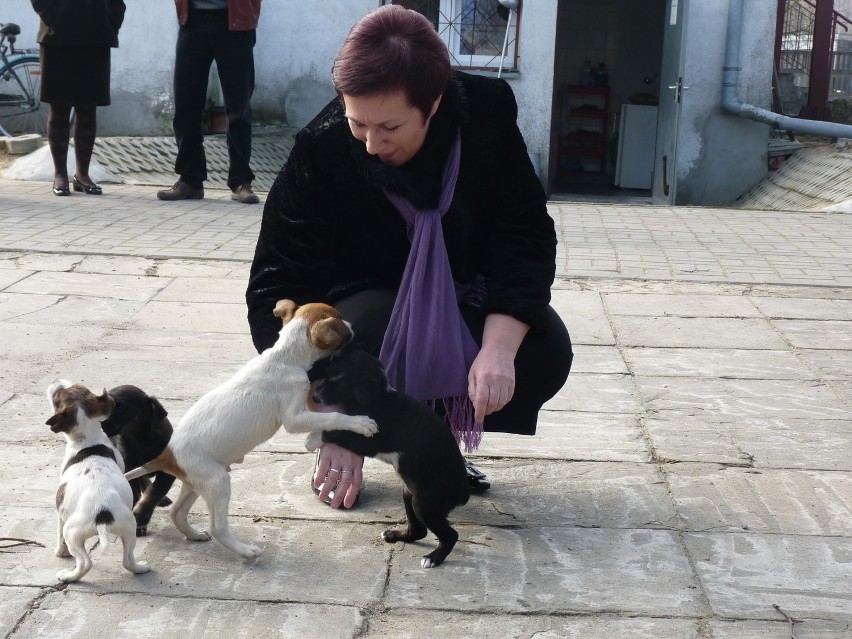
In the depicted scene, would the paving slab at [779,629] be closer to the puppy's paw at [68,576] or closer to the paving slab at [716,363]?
the puppy's paw at [68,576]

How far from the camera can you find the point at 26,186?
8766 millimetres

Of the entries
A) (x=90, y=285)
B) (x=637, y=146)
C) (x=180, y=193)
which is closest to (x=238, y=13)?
(x=180, y=193)

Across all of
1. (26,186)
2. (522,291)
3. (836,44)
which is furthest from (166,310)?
(836,44)

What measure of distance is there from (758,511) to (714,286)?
314cm

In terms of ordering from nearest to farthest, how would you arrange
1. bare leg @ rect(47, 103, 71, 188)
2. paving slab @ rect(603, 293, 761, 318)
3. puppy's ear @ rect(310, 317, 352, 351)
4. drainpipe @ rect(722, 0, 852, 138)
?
puppy's ear @ rect(310, 317, 352, 351), paving slab @ rect(603, 293, 761, 318), bare leg @ rect(47, 103, 71, 188), drainpipe @ rect(722, 0, 852, 138)

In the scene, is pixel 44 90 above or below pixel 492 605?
above

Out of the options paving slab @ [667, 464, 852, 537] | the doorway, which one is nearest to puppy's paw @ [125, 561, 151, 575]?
paving slab @ [667, 464, 852, 537]

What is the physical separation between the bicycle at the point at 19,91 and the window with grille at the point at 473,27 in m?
3.83

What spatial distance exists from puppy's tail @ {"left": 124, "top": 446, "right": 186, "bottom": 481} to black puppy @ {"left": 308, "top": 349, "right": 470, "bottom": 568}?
0.36 meters

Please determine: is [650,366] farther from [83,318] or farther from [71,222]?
[71,222]

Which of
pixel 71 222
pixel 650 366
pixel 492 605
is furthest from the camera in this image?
pixel 71 222

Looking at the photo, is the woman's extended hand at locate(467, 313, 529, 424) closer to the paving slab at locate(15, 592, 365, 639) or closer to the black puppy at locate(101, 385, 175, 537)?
the paving slab at locate(15, 592, 365, 639)

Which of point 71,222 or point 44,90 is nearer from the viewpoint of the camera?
point 71,222

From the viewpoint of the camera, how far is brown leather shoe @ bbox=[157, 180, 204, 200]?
27.6ft
